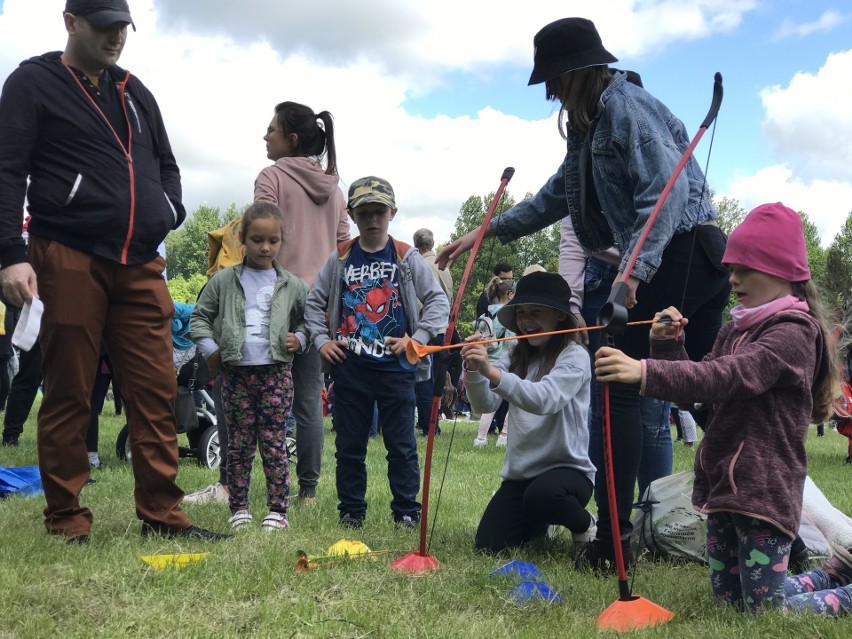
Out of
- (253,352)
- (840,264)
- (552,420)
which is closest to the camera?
(552,420)

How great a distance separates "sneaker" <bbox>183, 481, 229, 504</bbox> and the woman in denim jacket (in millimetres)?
2276

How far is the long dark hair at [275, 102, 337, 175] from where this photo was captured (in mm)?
5020

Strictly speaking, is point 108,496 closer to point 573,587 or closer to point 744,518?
point 573,587

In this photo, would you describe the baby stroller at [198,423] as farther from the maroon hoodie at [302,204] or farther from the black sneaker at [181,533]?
the black sneaker at [181,533]

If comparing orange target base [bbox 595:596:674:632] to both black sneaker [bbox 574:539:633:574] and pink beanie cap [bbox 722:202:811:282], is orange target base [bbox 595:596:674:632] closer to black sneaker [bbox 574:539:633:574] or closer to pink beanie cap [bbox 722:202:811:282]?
black sneaker [bbox 574:539:633:574]

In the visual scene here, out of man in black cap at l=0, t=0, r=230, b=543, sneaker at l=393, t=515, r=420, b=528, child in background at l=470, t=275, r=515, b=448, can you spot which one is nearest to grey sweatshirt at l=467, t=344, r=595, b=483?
sneaker at l=393, t=515, r=420, b=528

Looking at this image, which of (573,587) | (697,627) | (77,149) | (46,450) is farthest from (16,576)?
(697,627)

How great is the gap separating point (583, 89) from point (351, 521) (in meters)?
2.27

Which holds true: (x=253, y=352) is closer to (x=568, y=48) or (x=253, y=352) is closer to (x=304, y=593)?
(x=304, y=593)

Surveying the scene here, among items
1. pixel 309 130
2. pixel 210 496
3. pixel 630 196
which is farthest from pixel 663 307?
pixel 210 496

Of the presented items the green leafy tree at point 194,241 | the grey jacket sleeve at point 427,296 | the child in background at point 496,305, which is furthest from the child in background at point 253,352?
the green leafy tree at point 194,241

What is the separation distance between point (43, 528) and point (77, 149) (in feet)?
5.22

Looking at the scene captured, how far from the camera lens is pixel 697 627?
2.67 m

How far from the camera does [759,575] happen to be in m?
2.77
